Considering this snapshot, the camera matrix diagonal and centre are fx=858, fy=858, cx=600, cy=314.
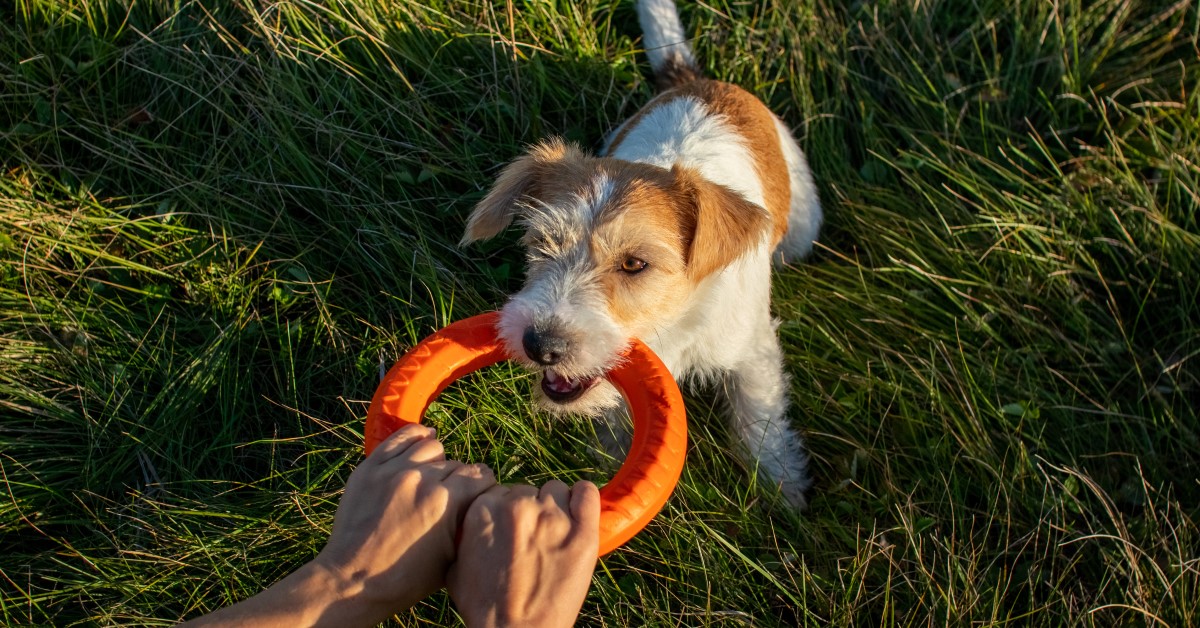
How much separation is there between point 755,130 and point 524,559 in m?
2.59

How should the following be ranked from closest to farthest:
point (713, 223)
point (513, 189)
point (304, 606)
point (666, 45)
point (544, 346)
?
1. point (304, 606)
2. point (544, 346)
3. point (713, 223)
4. point (513, 189)
5. point (666, 45)

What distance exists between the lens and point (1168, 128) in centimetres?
444

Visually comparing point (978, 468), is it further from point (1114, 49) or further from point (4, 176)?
point (4, 176)

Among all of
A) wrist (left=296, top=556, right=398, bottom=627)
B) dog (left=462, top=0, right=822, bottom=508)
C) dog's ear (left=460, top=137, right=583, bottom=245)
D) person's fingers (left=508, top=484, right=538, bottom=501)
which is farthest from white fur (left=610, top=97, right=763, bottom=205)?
wrist (left=296, top=556, right=398, bottom=627)

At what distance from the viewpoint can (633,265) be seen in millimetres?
3096

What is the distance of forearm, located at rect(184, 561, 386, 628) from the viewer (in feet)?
6.68

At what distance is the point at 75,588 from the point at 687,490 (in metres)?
2.24

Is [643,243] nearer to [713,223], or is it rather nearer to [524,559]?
[713,223]

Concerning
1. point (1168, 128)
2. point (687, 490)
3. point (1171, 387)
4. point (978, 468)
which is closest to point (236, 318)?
point (687, 490)

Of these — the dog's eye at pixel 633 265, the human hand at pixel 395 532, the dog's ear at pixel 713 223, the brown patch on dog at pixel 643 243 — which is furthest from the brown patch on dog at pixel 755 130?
the human hand at pixel 395 532

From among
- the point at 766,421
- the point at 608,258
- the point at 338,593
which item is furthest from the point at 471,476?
the point at 766,421

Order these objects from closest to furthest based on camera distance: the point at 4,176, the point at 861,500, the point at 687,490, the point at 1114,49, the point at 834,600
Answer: the point at 834,600, the point at 687,490, the point at 861,500, the point at 4,176, the point at 1114,49

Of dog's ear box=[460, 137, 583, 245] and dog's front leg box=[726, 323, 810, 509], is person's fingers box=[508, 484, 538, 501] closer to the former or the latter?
dog's ear box=[460, 137, 583, 245]

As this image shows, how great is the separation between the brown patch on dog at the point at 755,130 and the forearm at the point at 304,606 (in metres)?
2.53
